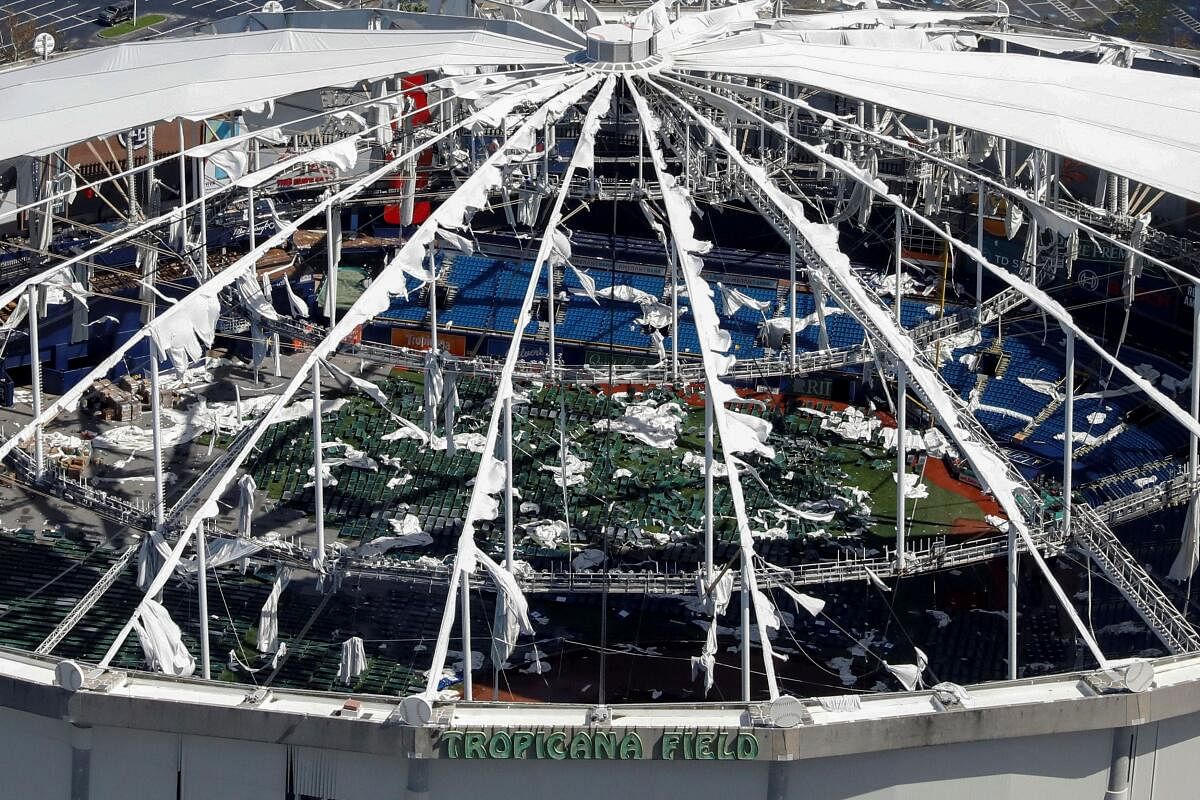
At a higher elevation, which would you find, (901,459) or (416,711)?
(901,459)

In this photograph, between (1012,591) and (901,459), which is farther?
(901,459)

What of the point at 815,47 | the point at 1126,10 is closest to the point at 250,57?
the point at 815,47

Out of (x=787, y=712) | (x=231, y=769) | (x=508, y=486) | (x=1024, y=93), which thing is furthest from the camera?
(x=1024, y=93)

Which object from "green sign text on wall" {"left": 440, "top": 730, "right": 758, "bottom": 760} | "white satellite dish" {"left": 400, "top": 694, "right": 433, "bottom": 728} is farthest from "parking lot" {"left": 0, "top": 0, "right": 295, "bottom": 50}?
"green sign text on wall" {"left": 440, "top": 730, "right": 758, "bottom": 760}

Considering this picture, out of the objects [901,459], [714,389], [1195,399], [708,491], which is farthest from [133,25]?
[1195,399]

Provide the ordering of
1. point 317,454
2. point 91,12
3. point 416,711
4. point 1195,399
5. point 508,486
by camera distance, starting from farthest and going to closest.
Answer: point 91,12 → point 1195,399 → point 317,454 → point 508,486 → point 416,711

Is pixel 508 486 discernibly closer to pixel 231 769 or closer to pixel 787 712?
pixel 231 769

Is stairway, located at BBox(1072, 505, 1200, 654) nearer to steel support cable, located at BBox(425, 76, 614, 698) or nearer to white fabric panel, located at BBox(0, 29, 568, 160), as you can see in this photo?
steel support cable, located at BBox(425, 76, 614, 698)
